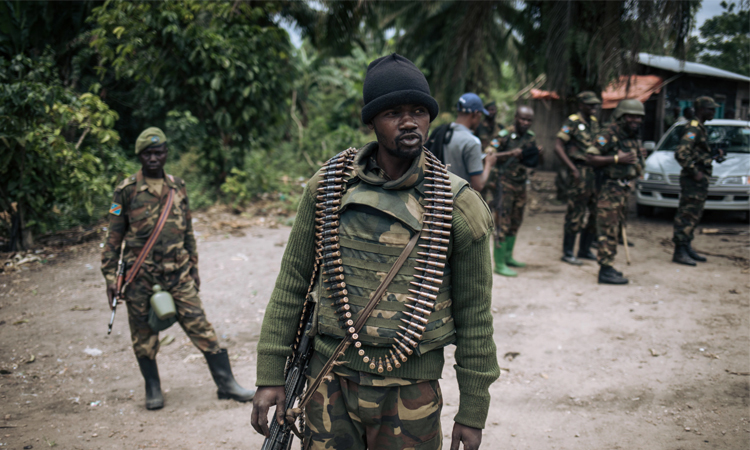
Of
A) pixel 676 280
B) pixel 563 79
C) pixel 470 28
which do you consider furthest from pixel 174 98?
pixel 676 280

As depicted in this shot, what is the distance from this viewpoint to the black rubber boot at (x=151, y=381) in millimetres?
3826

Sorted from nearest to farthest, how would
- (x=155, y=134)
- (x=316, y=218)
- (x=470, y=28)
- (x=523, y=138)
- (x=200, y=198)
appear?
1. (x=316, y=218)
2. (x=155, y=134)
3. (x=523, y=138)
4. (x=470, y=28)
5. (x=200, y=198)

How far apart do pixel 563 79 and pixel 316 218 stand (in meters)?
8.31

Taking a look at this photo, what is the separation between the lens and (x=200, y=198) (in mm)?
10391

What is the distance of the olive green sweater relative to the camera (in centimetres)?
183

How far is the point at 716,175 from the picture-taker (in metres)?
8.94

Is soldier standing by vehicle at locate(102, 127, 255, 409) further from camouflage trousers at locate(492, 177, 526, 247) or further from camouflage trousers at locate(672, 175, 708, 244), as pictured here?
camouflage trousers at locate(672, 175, 708, 244)

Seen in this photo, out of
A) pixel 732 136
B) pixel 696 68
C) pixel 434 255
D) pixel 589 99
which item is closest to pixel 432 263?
pixel 434 255

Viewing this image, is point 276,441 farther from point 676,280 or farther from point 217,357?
point 676,280

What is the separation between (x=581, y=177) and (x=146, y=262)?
→ 19.0 ft

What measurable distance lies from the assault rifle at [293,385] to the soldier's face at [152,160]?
2376 mm

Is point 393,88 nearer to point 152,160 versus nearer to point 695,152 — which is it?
point 152,160

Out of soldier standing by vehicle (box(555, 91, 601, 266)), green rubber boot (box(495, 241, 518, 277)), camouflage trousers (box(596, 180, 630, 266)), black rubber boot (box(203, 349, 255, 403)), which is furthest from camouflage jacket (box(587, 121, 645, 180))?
black rubber boot (box(203, 349, 255, 403))

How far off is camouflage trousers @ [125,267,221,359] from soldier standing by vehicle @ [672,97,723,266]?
245 inches
